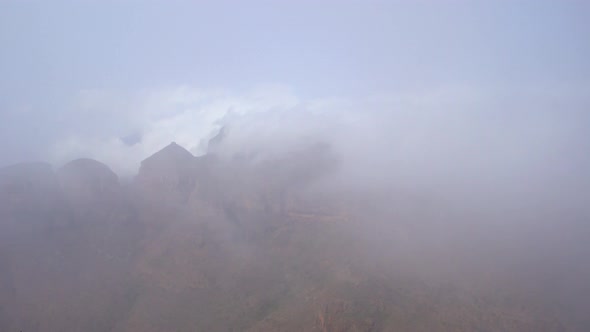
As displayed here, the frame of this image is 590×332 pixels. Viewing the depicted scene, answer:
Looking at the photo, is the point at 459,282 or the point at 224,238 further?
the point at 224,238

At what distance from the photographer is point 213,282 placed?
168m

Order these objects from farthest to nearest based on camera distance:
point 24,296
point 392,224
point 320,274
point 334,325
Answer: point 392,224, point 320,274, point 24,296, point 334,325

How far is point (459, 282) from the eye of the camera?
148m

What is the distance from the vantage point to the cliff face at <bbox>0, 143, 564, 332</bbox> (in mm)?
133375

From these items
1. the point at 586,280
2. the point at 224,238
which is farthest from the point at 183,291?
the point at 586,280

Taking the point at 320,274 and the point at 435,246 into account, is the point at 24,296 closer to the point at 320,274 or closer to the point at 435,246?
the point at 320,274

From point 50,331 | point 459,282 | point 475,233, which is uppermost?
point 475,233

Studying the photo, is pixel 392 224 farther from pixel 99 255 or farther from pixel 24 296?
pixel 24 296

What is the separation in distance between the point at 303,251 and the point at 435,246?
49.4 meters

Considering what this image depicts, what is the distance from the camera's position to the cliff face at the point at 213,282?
133 m

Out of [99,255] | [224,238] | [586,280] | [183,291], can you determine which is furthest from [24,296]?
[586,280]

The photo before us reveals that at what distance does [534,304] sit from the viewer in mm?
135125

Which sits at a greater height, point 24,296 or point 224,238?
point 224,238

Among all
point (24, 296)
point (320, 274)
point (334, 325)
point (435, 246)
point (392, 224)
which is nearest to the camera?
point (334, 325)
